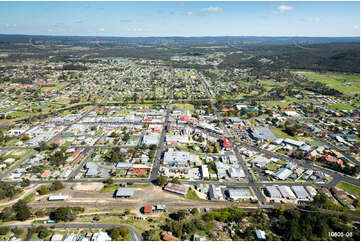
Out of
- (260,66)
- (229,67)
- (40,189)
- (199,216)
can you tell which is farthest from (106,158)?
(260,66)

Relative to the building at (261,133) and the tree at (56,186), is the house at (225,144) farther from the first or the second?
the tree at (56,186)

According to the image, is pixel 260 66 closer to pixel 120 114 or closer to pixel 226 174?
pixel 120 114

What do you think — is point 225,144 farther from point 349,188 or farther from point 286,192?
point 349,188

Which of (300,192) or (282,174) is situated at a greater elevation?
(282,174)

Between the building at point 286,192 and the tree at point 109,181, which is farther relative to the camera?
the tree at point 109,181

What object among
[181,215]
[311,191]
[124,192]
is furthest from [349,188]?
[124,192]

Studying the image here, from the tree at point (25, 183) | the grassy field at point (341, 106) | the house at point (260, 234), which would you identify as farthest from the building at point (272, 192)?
the grassy field at point (341, 106)
